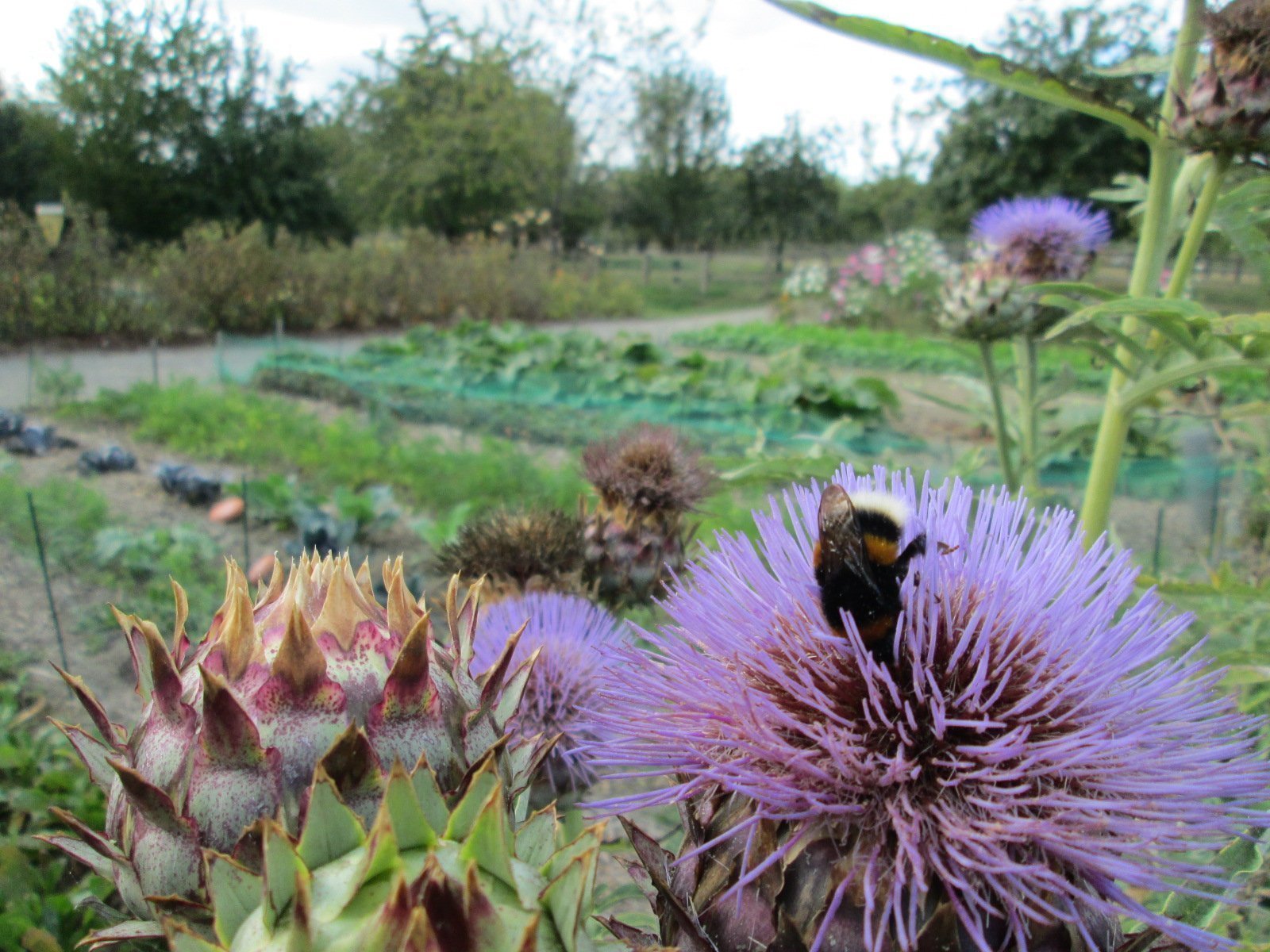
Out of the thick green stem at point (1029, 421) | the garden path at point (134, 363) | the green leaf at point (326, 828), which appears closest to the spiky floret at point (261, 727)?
the green leaf at point (326, 828)

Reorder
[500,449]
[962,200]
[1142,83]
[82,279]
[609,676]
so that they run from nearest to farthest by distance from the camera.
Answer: [609,676] < [500,449] < [82,279] < [1142,83] < [962,200]

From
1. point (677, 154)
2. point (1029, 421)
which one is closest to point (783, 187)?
point (677, 154)

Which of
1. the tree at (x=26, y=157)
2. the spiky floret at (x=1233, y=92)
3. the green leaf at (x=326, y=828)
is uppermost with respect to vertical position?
the tree at (x=26, y=157)

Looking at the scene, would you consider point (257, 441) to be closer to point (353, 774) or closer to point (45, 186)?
point (353, 774)

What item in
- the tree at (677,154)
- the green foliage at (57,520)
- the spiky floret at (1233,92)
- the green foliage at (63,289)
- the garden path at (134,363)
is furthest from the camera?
the tree at (677,154)

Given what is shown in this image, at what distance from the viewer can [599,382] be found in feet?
25.8

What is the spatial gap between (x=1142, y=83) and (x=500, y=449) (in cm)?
1544

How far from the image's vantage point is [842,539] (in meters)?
0.73

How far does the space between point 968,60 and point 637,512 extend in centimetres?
105

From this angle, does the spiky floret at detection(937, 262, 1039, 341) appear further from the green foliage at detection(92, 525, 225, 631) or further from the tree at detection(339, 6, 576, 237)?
the tree at detection(339, 6, 576, 237)

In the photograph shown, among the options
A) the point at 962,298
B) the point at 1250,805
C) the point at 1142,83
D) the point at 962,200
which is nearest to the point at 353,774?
the point at 1250,805

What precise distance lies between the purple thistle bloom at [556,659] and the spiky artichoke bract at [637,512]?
→ 453mm

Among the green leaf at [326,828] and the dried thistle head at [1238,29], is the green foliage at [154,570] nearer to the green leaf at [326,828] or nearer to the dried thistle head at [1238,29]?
the green leaf at [326,828]

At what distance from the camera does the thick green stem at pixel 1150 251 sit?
1.34 m
